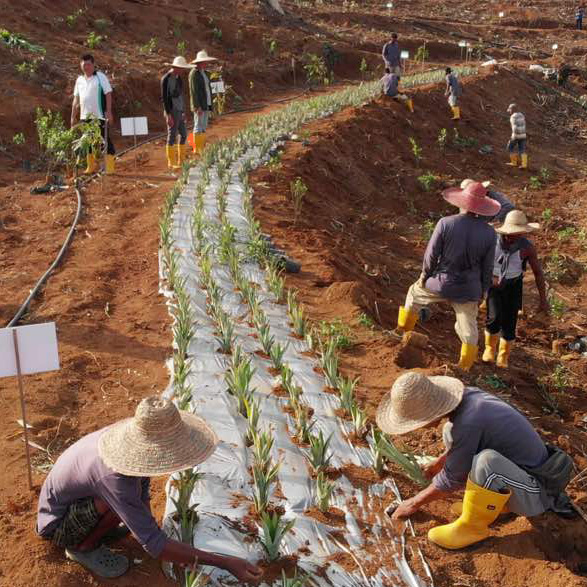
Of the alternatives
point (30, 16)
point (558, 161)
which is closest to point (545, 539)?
point (558, 161)

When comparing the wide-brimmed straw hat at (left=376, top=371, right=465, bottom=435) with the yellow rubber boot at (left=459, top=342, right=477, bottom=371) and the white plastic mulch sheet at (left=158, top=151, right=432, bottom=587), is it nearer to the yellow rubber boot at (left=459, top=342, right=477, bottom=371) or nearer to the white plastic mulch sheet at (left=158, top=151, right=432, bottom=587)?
the white plastic mulch sheet at (left=158, top=151, right=432, bottom=587)

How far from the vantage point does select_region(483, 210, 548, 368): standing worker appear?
4801mm

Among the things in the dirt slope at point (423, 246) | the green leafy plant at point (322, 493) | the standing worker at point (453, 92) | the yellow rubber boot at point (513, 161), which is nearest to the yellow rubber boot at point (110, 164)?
the dirt slope at point (423, 246)

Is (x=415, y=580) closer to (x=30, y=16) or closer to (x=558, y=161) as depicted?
(x=558, y=161)

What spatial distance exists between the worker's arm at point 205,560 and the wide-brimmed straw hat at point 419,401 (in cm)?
85

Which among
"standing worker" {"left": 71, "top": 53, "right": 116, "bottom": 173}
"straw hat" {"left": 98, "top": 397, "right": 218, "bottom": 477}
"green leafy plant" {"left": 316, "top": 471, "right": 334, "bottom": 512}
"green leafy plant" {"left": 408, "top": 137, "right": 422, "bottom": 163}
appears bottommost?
"green leafy plant" {"left": 316, "top": 471, "right": 334, "bottom": 512}

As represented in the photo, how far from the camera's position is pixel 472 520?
117 inches

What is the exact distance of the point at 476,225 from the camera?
446 cm

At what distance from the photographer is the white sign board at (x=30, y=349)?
3.12 m

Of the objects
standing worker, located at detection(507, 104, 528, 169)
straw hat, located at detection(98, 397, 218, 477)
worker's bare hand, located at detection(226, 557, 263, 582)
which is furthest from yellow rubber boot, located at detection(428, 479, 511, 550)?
standing worker, located at detection(507, 104, 528, 169)

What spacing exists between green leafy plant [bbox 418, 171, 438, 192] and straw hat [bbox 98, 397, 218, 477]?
8.93 metres

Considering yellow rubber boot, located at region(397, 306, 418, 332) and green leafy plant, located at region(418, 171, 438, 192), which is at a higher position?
yellow rubber boot, located at region(397, 306, 418, 332)

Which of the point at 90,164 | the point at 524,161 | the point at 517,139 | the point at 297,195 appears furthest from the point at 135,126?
the point at 524,161

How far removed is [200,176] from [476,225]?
4485 mm
